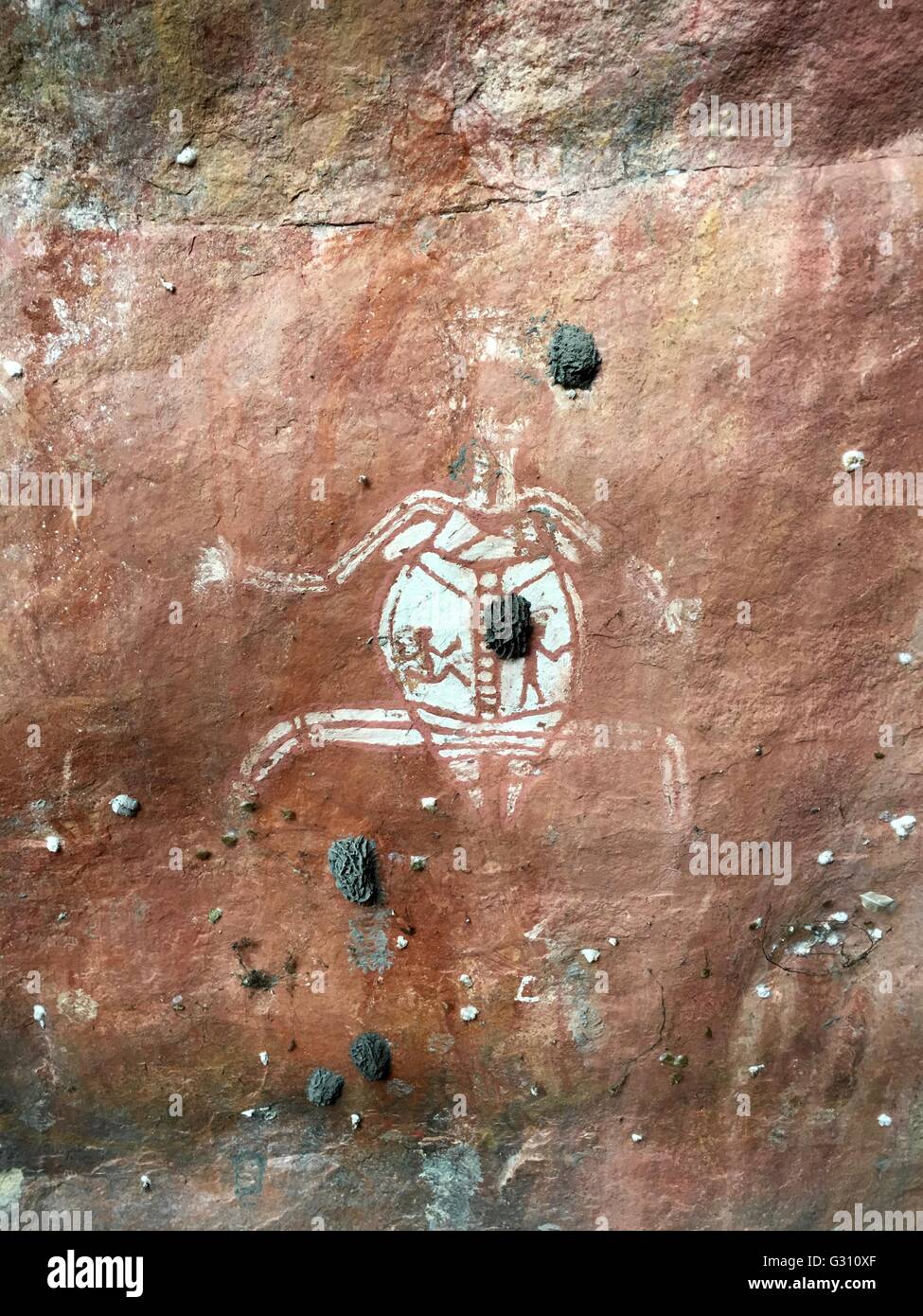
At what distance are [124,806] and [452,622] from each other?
396 centimetres

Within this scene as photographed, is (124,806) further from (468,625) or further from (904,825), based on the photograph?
(904,825)

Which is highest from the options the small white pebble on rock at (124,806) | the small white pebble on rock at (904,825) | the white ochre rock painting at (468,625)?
the white ochre rock painting at (468,625)

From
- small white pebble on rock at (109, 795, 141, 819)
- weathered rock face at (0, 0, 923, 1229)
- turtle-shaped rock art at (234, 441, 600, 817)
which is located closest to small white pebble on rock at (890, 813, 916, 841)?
weathered rock face at (0, 0, 923, 1229)

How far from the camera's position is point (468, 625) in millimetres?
10016

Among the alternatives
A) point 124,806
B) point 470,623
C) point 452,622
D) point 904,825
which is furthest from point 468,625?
point 904,825

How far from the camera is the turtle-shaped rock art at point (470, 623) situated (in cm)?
991

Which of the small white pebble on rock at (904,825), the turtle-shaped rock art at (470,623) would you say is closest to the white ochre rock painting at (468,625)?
the turtle-shaped rock art at (470,623)

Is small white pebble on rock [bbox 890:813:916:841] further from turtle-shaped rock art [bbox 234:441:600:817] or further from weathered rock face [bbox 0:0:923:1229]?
turtle-shaped rock art [bbox 234:441:600:817]

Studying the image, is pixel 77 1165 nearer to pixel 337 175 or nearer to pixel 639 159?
pixel 337 175

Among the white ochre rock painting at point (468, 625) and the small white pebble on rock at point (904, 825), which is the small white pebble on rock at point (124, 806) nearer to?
the white ochre rock painting at point (468, 625)

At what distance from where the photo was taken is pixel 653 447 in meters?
9.73

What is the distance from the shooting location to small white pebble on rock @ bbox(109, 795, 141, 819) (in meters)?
10.1

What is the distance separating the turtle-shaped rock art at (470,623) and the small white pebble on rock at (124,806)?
1.23m

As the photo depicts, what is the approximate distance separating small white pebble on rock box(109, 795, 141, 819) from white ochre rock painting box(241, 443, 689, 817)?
1233mm
